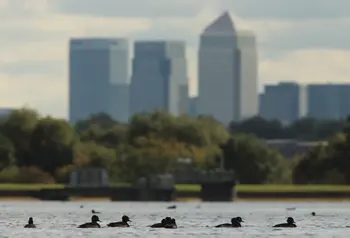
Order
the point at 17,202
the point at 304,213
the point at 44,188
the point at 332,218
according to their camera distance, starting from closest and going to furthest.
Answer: the point at 332,218
the point at 304,213
the point at 17,202
the point at 44,188

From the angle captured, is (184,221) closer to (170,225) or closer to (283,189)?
(170,225)

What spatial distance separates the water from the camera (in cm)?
9994

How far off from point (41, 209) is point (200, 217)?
2261cm

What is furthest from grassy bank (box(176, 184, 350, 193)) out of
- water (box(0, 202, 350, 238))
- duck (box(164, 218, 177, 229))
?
duck (box(164, 218, 177, 229))

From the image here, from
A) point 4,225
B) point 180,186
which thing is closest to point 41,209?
point 4,225

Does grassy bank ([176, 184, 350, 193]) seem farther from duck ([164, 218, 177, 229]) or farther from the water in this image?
duck ([164, 218, 177, 229])

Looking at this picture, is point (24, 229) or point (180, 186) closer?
point (24, 229)

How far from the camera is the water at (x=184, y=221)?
9994 cm

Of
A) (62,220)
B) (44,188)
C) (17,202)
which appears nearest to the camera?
(62,220)

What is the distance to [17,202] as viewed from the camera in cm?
17588

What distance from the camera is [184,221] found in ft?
389

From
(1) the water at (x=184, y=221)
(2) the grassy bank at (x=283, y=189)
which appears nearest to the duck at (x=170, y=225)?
(1) the water at (x=184, y=221)

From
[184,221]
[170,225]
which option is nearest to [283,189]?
[184,221]

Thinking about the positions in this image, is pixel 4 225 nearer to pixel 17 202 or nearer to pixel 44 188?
pixel 17 202
